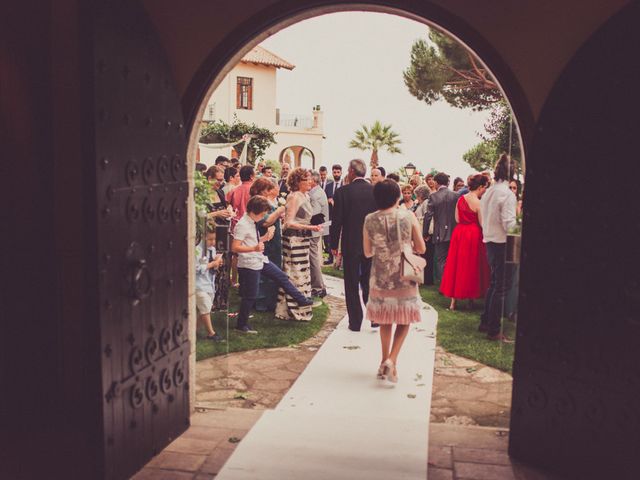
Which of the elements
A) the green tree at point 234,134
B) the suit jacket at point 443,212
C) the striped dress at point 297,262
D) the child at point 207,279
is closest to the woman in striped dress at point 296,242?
the striped dress at point 297,262

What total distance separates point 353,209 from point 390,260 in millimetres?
1724

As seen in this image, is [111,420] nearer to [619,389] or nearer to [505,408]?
[619,389]

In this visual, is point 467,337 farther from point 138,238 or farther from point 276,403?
point 138,238

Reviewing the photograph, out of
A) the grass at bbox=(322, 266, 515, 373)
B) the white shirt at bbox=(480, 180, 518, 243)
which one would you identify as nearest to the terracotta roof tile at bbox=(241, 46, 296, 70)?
the grass at bbox=(322, 266, 515, 373)

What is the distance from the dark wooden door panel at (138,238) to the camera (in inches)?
136

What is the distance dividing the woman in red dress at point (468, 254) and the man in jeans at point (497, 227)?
93 centimetres

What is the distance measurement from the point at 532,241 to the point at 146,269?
221 cm

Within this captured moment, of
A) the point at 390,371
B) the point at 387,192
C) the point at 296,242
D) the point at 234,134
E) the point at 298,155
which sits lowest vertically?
the point at 390,371

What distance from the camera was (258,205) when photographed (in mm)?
6902

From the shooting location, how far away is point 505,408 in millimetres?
5285

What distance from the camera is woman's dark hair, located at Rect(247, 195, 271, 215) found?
6.91 m

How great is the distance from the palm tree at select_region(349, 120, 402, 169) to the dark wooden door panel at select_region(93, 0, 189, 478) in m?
41.6

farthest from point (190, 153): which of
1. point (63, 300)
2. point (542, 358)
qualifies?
point (542, 358)

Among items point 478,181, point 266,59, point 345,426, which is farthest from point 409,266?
point 266,59
